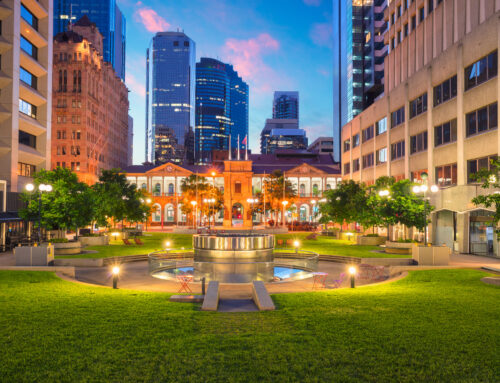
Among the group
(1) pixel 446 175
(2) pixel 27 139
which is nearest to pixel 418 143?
(1) pixel 446 175

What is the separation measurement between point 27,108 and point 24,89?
3.44 m

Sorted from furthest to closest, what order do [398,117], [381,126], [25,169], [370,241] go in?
[381,126] → [398,117] → [25,169] → [370,241]

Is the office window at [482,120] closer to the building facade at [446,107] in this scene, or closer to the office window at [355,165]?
the building facade at [446,107]

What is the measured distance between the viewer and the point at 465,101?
33.8 meters

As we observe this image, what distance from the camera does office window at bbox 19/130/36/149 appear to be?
154ft

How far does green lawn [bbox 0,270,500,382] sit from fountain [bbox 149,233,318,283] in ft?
28.5

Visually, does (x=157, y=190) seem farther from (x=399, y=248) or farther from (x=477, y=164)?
(x=477, y=164)

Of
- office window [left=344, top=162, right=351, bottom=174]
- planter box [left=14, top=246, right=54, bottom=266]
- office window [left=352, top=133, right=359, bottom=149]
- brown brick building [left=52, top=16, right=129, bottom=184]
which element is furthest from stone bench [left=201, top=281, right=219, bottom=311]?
brown brick building [left=52, top=16, right=129, bottom=184]

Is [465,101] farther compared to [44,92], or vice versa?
[44,92]

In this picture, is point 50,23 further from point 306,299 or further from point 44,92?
point 306,299

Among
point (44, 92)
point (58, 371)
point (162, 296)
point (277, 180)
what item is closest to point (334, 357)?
point (58, 371)

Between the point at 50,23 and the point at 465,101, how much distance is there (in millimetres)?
50742

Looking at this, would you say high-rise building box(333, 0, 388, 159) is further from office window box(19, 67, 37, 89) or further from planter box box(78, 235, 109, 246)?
planter box box(78, 235, 109, 246)

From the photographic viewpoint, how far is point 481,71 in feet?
104
